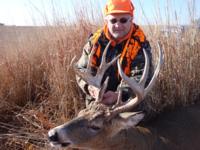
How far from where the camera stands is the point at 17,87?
20.4 feet

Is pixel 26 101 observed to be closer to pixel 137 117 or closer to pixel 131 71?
pixel 131 71

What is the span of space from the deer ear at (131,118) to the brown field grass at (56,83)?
4.79 feet

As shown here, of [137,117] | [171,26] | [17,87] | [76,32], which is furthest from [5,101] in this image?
[137,117]

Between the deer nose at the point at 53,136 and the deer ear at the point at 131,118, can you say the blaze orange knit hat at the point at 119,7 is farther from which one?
the deer nose at the point at 53,136

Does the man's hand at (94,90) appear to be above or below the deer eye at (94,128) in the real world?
above

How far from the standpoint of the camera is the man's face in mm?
4801

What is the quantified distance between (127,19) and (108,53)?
0.44 metres

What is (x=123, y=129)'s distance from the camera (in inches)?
157

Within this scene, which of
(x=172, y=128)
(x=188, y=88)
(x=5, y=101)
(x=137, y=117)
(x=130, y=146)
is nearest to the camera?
(x=137, y=117)

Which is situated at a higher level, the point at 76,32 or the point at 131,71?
the point at 76,32

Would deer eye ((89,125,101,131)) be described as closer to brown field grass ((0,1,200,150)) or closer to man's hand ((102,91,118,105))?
man's hand ((102,91,118,105))

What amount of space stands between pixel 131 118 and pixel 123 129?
266 mm

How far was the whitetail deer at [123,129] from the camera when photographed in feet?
12.2

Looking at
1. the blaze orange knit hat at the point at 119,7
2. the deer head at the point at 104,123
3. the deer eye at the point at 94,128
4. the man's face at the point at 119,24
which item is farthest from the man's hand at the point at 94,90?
the blaze orange knit hat at the point at 119,7
